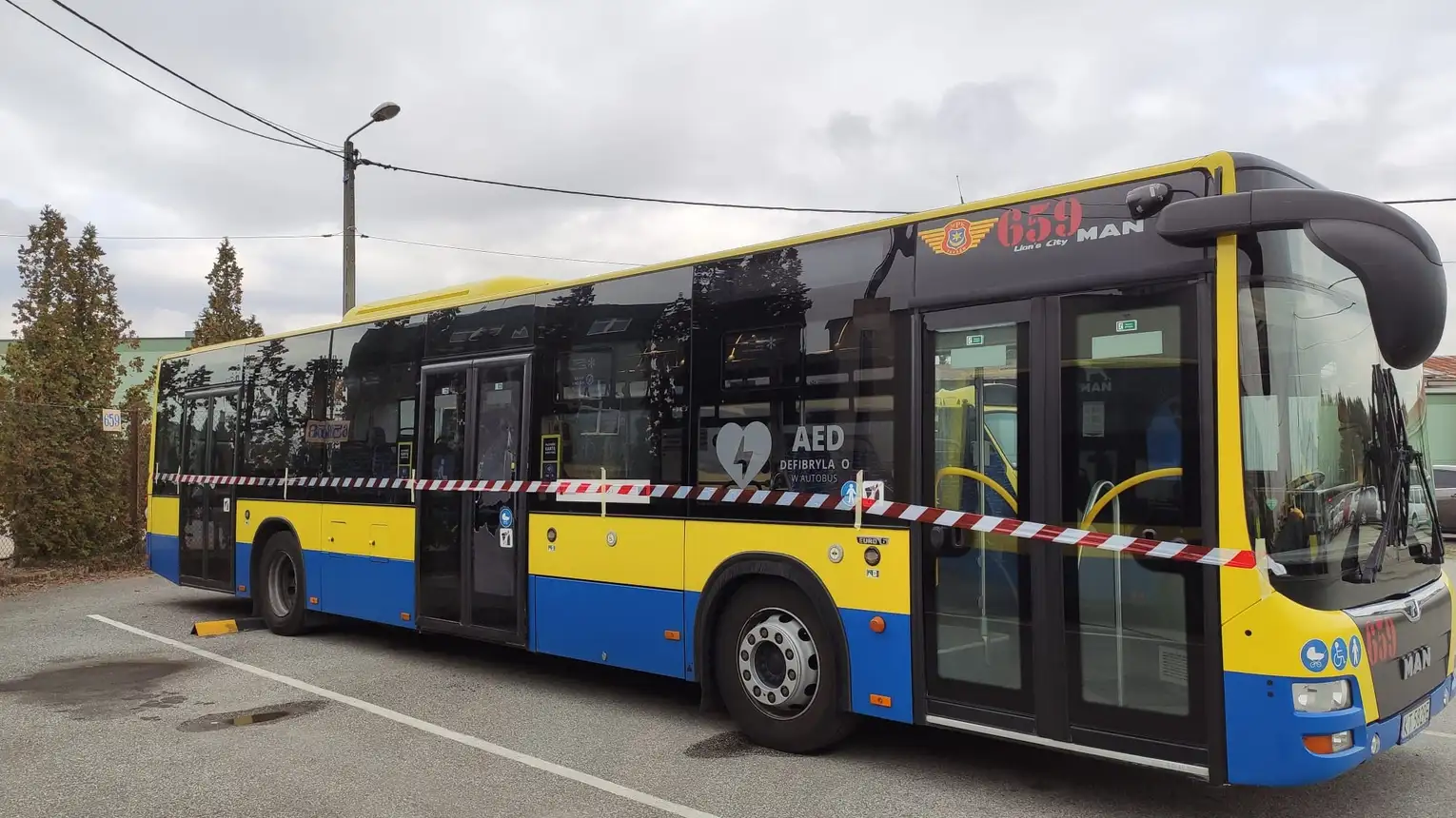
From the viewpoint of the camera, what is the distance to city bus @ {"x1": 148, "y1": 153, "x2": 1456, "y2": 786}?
172 inches

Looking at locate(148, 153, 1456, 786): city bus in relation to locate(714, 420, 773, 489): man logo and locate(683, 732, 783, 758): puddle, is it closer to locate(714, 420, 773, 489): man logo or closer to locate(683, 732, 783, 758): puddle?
locate(714, 420, 773, 489): man logo

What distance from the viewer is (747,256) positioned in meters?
6.52

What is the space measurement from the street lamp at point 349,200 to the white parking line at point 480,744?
7988 mm

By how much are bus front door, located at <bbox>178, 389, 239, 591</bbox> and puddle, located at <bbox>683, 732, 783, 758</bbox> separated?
7.17 m

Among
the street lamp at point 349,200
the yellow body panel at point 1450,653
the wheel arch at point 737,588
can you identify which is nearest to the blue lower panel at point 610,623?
the wheel arch at point 737,588

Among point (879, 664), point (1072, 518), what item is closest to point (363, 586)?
point (879, 664)

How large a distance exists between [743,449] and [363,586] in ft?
15.8

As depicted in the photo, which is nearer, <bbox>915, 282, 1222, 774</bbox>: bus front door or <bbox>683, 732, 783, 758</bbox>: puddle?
<bbox>915, 282, 1222, 774</bbox>: bus front door

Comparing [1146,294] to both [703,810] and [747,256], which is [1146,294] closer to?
[747,256]

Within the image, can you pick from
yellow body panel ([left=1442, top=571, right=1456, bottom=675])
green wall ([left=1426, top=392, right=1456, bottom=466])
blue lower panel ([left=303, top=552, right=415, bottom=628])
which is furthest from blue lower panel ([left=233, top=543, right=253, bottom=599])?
green wall ([left=1426, top=392, right=1456, bottom=466])

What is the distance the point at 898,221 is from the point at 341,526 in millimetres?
6374

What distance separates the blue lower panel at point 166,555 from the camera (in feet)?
39.2

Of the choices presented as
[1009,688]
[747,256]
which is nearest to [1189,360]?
[1009,688]

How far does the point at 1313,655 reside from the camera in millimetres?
4215
